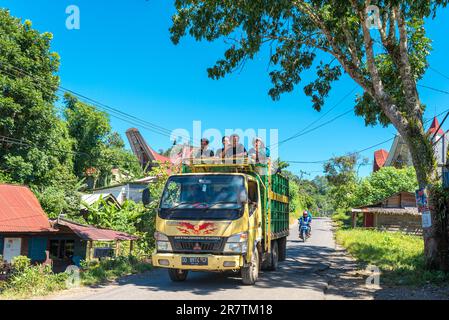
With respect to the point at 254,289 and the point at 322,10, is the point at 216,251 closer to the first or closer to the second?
the point at 254,289

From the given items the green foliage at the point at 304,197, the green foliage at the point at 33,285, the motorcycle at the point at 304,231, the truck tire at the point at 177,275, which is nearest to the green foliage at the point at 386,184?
the green foliage at the point at 304,197

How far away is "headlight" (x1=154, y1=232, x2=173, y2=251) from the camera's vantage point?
29.2 feet

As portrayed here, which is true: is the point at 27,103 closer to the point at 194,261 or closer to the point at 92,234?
the point at 92,234

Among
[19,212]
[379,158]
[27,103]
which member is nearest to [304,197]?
[379,158]

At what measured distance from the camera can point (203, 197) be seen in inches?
363

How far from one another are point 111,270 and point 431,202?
331 inches

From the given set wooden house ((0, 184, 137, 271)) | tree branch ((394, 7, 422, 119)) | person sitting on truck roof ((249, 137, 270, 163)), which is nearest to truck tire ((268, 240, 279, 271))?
person sitting on truck roof ((249, 137, 270, 163))

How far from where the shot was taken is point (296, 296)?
8.44 metres

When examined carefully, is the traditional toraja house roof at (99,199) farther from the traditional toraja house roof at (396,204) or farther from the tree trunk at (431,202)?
the traditional toraja house roof at (396,204)

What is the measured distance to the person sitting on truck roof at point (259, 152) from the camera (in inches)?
417

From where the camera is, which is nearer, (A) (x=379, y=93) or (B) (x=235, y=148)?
(B) (x=235, y=148)

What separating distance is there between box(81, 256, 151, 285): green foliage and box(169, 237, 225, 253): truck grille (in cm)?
243

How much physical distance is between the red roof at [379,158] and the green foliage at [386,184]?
18.1m

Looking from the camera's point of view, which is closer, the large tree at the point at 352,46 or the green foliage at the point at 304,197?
the large tree at the point at 352,46
